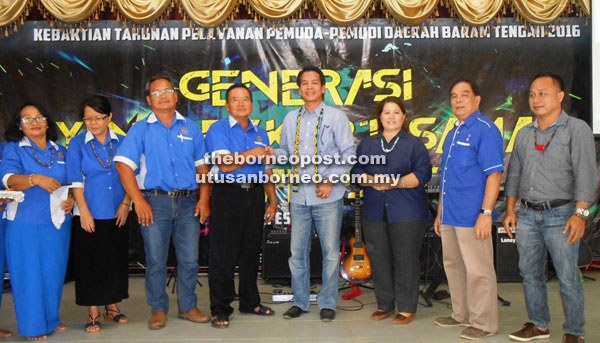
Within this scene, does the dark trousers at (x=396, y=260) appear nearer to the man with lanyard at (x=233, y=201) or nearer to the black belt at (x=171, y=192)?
the man with lanyard at (x=233, y=201)

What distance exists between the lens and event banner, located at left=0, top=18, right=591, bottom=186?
18.0ft

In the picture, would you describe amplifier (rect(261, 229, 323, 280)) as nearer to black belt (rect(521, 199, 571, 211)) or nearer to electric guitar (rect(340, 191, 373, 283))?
electric guitar (rect(340, 191, 373, 283))

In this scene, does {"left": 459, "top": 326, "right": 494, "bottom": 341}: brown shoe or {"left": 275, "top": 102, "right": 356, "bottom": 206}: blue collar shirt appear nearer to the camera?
{"left": 459, "top": 326, "right": 494, "bottom": 341}: brown shoe

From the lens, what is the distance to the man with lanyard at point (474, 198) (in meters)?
3.35

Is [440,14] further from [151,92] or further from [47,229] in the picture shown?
[47,229]

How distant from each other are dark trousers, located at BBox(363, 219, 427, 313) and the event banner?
1.90 m

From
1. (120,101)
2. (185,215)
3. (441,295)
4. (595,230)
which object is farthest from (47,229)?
(595,230)

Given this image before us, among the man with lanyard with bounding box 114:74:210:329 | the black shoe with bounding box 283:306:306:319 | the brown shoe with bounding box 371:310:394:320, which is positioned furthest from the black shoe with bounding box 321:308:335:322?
the man with lanyard with bounding box 114:74:210:329

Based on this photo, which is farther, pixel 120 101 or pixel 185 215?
pixel 120 101

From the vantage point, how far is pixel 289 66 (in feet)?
18.1

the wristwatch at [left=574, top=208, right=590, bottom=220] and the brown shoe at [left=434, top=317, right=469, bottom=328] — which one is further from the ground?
the wristwatch at [left=574, top=208, right=590, bottom=220]

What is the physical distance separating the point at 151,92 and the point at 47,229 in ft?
3.87

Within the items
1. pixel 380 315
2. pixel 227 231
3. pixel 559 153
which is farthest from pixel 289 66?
pixel 559 153

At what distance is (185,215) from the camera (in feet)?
12.2
